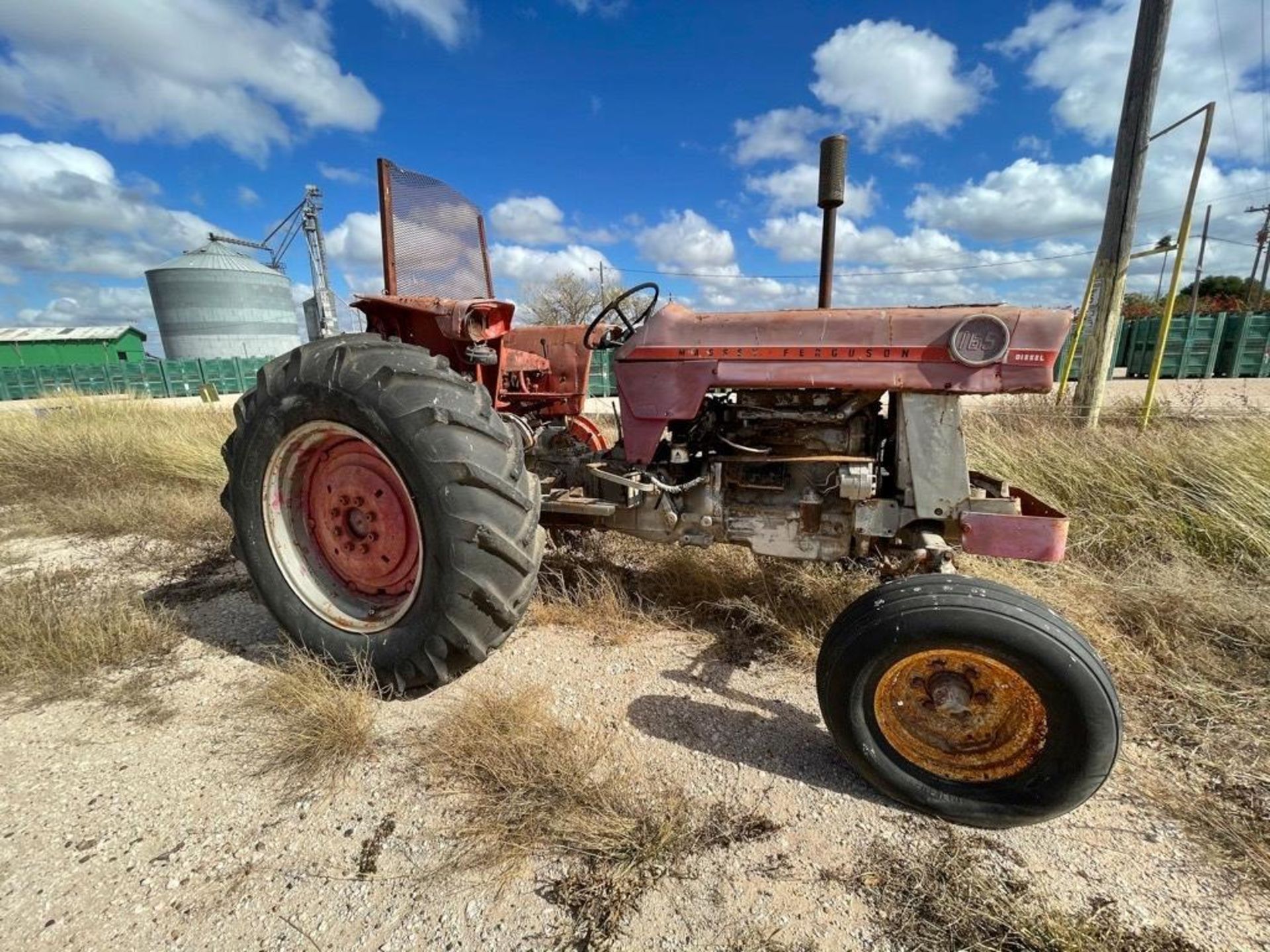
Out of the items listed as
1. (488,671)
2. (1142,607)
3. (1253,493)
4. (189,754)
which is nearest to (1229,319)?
(1253,493)

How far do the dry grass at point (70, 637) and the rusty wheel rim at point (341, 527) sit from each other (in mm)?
818

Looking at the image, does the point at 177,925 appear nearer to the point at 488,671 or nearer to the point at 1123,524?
the point at 488,671

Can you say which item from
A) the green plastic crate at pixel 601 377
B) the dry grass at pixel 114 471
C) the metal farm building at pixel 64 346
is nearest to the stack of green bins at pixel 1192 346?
the green plastic crate at pixel 601 377

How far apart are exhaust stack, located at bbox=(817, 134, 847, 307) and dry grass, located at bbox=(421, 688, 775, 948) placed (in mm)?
1794

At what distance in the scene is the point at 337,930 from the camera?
130cm

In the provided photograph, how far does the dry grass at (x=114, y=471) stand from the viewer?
4277 mm

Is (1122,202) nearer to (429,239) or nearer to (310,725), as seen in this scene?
(429,239)

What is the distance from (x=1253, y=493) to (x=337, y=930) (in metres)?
4.19

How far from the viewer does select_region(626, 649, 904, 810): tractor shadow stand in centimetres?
176

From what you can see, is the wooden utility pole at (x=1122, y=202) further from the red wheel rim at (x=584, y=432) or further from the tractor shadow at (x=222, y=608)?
the tractor shadow at (x=222, y=608)

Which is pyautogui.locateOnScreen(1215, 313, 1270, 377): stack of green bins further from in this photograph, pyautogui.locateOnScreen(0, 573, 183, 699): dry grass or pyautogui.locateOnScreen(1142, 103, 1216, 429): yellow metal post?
pyautogui.locateOnScreen(0, 573, 183, 699): dry grass

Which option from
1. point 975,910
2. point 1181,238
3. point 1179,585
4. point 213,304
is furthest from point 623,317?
point 213,304

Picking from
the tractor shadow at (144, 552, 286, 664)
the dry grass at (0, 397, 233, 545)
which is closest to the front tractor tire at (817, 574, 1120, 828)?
the tractor shadow at (144, 552, 286, 664)

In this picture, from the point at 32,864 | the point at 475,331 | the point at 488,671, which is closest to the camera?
the point at 32,864
